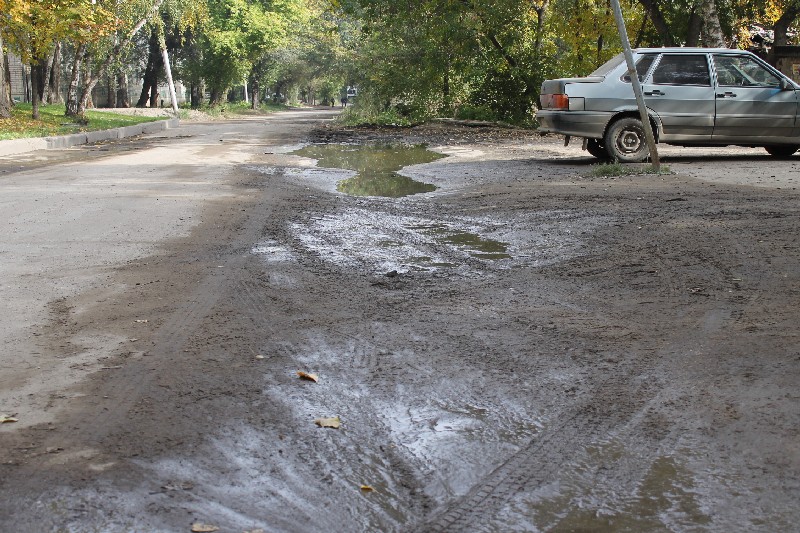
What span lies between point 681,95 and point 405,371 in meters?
10.7

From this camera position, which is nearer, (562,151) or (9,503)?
(9,503)

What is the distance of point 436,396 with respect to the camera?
3705 millimetres

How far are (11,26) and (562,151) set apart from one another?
1524cm

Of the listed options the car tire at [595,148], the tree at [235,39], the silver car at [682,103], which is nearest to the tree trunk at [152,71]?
the tree at [235,39]

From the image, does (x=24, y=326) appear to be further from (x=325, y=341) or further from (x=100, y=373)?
(x=325, y=341)

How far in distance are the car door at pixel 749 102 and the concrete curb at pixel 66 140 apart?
13.4 m

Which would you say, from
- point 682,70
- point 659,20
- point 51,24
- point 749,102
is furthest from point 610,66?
point 51,24

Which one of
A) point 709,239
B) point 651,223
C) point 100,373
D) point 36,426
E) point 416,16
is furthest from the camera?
point 416,16

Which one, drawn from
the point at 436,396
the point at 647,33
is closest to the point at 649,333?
the point at 436,396

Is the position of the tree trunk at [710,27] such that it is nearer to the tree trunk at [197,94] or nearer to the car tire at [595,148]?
the car tire at [595,148]

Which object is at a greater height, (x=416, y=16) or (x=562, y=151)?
(x=416, y=16)

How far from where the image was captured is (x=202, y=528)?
255 cm

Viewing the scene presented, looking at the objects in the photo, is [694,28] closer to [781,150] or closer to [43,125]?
[781,150]

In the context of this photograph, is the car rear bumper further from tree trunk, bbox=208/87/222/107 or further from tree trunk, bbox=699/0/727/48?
tree trunk, bbox=208/87/222/107
